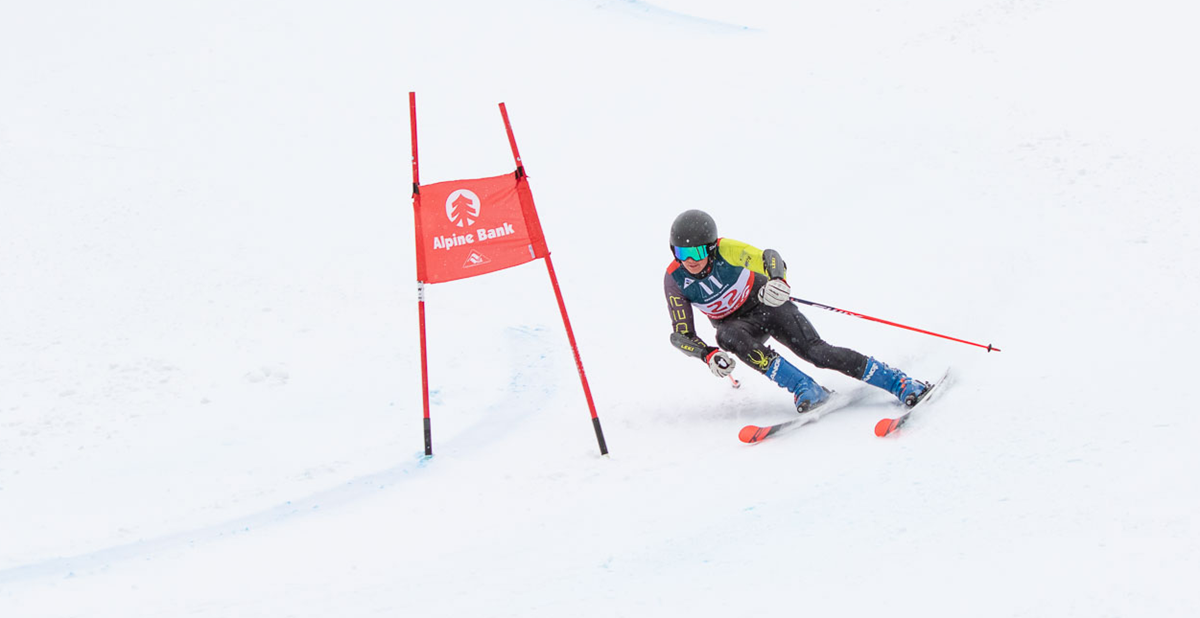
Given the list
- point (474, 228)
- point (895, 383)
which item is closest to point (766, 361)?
point (895, 383)

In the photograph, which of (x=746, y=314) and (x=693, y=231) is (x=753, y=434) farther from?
(x=693, y=231)

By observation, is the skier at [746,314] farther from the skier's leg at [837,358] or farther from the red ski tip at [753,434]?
the red ski tip at [753,434]

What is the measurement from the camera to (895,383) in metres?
5.25

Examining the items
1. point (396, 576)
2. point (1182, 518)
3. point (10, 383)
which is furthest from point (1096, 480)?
point (10, 383)

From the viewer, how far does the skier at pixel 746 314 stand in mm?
5465

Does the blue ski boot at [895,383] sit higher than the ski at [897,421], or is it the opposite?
the blue ski boot at [895,383]

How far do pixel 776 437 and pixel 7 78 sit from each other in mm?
11501

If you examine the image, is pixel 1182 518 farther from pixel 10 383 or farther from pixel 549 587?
pixel 10 383

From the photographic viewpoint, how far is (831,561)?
3.66 metres

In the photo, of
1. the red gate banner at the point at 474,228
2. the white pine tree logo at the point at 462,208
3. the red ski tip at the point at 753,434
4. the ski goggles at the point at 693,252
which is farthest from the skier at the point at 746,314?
the white pine tree logo at the point at 462,208

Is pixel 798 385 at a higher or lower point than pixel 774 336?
lower

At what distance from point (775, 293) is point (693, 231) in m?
0.64

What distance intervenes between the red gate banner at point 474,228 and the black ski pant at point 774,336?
1.36 meters

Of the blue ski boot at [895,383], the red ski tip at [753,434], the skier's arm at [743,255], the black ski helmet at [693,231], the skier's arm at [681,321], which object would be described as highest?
the black ski helmet at [693,231]
